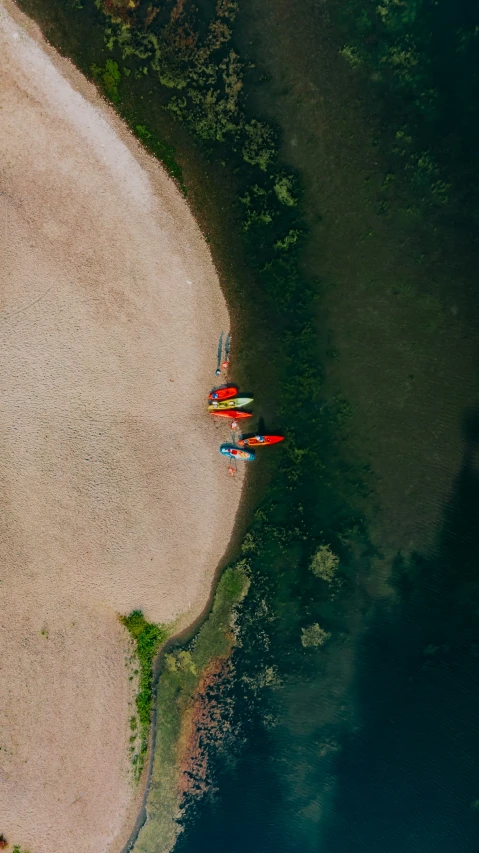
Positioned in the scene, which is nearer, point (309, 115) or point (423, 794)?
point (309, 115)

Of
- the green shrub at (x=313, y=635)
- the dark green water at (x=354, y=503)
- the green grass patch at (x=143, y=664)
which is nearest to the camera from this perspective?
the dark green water at (x=354, y=503)

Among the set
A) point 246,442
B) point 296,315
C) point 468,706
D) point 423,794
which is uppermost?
point 296,315

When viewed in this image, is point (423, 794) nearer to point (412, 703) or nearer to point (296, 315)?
point (412, 703)

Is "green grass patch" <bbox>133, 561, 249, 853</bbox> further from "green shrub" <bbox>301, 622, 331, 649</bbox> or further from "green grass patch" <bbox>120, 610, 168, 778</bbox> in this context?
"green shrub" <bbox>301, 622, 331, 649</bbox>

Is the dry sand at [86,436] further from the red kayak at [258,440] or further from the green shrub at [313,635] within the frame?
the green shrub at [313,635]

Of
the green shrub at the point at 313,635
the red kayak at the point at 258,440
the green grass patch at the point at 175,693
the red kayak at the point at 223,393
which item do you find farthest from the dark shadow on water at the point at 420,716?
the red kayak at the point at 223,393

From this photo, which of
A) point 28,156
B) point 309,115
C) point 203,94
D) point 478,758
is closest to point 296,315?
point 309,115

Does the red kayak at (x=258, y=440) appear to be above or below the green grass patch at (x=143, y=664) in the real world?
above
